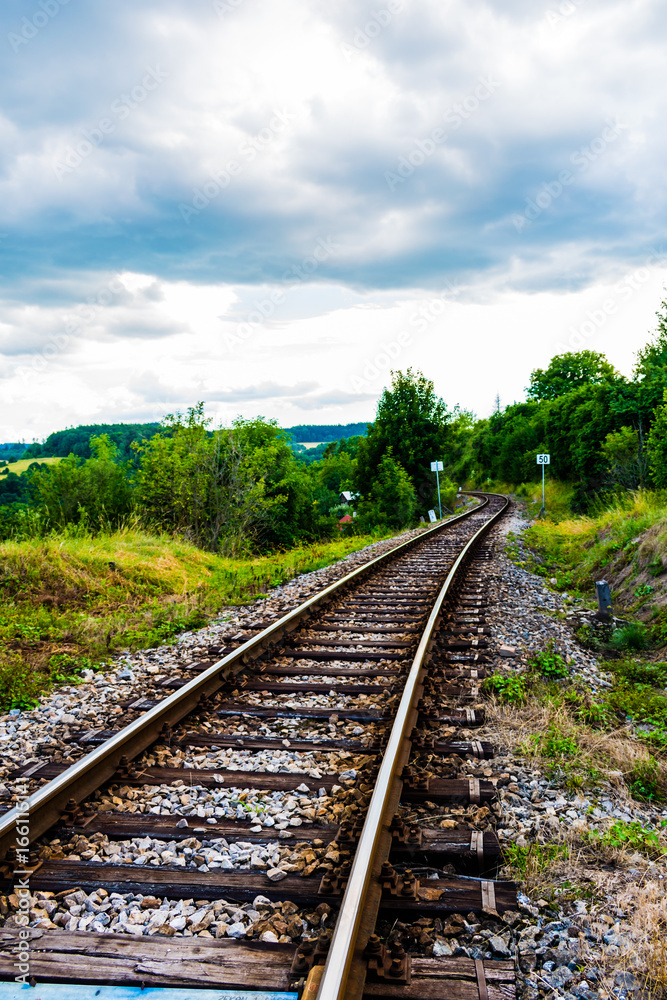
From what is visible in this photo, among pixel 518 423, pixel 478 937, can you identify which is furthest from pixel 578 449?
pixel 518 423

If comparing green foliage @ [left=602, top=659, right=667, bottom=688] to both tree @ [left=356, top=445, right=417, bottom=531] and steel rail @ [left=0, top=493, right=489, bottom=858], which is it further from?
tree @ [left=356, top=445, right=417, bottom=531]

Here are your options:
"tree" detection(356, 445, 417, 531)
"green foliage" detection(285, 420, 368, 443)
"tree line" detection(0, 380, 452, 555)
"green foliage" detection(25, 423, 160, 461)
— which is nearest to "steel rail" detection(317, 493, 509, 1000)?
"tree line" detection(0, 380, 452, 555)

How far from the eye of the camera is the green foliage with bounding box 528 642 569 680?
5.41m

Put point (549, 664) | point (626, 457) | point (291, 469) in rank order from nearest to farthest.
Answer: point (549, 664) → point (626, 457) → point (291, 469)

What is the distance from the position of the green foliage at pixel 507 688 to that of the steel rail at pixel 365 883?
2.96 feet

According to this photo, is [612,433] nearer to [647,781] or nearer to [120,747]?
[647,781]

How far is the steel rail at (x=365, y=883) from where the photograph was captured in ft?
6.48

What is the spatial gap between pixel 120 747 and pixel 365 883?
197cm

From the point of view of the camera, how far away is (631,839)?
2906 mm

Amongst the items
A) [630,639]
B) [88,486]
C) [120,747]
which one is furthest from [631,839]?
[88,486]

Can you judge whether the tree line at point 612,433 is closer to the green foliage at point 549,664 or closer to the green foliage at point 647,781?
the green foliage at point 549,664

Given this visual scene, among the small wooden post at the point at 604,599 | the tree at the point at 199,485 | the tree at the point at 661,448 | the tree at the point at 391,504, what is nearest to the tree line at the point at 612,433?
the tree at the point at 661,448

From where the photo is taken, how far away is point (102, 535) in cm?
1160

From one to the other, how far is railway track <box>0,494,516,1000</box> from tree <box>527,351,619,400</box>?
223 ft
